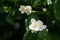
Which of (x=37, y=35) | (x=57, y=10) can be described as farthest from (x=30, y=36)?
(x=57, y=10)

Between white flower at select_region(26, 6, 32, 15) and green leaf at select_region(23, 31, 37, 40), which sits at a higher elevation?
white flower at select_region(26, 6, 32, 15)

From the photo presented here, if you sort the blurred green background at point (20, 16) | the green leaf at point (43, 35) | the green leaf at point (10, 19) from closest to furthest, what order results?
1. the green leaf at point (43, 35)
2. the blurred green background at point (20, 16)
3. the green leaf at point (10, 19)

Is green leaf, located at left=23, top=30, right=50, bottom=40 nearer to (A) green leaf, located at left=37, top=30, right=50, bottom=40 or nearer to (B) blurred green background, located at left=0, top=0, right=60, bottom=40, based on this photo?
(A) green leaf, located at left=37, top=30, right=50, bottom=40

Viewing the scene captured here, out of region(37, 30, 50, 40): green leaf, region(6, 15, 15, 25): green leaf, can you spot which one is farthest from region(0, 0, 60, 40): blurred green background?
region(37, 30, 50, 40): green leaf

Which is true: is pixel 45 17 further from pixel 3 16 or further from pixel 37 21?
pixel 3 16

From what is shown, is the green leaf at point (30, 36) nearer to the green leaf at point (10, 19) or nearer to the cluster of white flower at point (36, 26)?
the cluster of white flower at point (36, 26)

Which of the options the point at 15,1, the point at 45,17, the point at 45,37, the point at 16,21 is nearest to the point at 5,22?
the point at 16,21

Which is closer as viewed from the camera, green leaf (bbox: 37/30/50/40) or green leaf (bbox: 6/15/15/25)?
green leaf (bbox: 37/30/50/40)

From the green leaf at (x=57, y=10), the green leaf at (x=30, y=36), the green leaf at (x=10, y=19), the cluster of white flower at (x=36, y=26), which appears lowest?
the green leaf at (x=10, y=19)

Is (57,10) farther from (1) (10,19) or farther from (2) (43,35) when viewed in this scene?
(1) (10,19)

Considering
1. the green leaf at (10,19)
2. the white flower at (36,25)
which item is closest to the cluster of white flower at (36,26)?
the white flower at (36,25)
